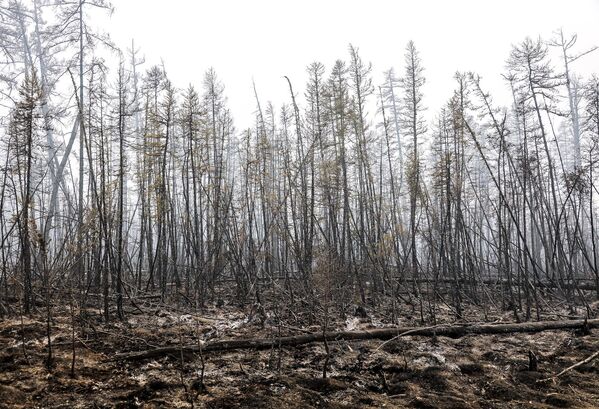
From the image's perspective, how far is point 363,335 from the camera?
4.62 m

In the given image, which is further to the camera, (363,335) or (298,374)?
(363,335)

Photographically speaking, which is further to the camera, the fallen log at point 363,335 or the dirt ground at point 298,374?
the fallen log at point 363,335

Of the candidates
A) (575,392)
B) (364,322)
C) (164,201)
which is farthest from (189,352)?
(164,201)

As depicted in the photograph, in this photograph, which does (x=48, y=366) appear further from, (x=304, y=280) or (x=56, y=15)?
(x=56, y=15)

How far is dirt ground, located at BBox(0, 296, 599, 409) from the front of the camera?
3119 millimetres

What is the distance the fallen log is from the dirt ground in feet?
0.27

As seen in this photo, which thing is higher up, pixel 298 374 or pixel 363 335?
pixel 363 335

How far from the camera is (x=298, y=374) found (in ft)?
Result: 12.1

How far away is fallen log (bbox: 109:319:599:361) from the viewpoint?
3916mm

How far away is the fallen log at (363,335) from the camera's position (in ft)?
12.8

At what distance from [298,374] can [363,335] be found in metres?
1.27

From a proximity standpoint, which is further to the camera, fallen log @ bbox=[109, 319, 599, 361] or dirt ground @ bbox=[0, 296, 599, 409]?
fallen log @ bbox=[109, 319, 599, 361]

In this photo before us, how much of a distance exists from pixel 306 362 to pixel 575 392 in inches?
104

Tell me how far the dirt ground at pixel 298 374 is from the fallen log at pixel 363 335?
8cm
